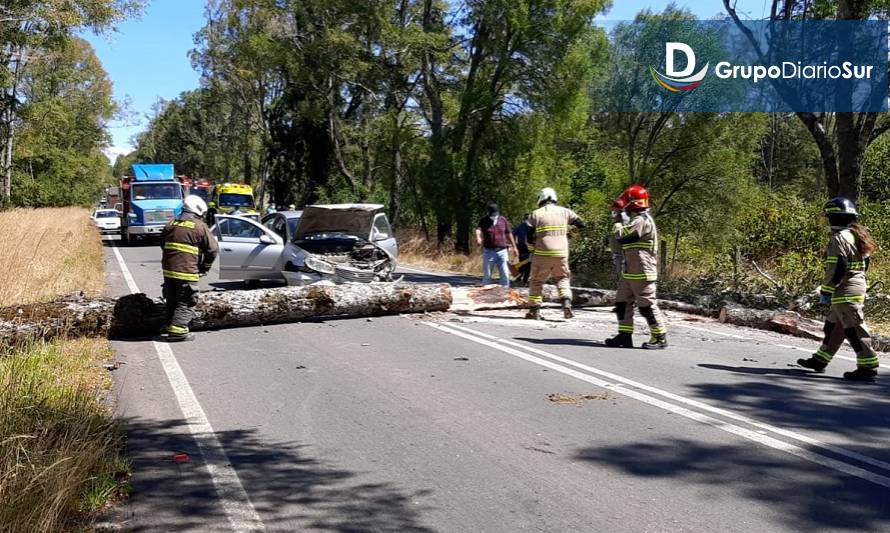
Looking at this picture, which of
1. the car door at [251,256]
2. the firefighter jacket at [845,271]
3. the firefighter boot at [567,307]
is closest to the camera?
the firefighter jacket at [845,271]

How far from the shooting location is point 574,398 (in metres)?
6.11

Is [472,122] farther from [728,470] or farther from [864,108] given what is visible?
[728,470]

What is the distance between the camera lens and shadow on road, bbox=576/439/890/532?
3.76m

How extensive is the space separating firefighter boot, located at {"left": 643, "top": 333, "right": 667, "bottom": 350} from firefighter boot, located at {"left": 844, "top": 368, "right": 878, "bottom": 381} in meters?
1.96

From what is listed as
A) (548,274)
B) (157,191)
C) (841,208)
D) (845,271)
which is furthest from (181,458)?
(157,191)

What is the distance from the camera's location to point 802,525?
12.0ft

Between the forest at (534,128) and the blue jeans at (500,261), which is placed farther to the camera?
the forest at (534,128)

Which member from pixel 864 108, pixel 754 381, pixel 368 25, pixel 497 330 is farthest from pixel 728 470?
pixel 368 25

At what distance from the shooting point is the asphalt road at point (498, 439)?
3877 millimetres

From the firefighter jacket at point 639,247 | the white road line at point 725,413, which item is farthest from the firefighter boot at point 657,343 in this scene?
the white road line at point 725,413

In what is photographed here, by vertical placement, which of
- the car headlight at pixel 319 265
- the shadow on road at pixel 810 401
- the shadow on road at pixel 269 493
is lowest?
the shadow on road at pixel 269 493

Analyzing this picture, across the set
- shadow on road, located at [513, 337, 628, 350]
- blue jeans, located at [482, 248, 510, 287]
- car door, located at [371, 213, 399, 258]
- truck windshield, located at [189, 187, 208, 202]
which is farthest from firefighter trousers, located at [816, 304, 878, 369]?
truck windshield, located at [189, 187, 208, 202]

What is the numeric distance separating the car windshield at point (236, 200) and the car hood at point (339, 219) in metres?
25.6

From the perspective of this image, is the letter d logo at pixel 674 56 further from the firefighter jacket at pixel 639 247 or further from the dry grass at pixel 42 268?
the dry grass at pixel 42 268
